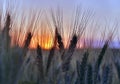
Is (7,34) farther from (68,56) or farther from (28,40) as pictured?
(68,56)

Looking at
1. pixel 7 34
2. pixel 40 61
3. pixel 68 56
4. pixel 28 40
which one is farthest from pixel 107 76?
pixel 7 34

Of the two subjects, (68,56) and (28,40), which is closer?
(28,40)

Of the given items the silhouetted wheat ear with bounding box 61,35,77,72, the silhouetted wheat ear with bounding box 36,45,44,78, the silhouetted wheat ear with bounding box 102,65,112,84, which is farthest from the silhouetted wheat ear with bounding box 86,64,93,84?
the silhouetted wheat ear with bounding box 36,45,44,78

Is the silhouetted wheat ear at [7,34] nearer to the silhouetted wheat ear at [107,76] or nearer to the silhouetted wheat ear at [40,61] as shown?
the silhouetted wheat ear at [40,61]

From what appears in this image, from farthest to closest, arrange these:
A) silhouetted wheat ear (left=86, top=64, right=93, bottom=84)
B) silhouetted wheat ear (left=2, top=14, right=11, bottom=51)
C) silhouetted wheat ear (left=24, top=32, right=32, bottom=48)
→ silhouetted wheat ear (left=86, top=64, right=93, bottom=84) → silhouetted wheat ear (left=24, top=32, right=32, bottom=48) → silhouetted wheat ear (left=2, top=14, right=11, bottom=51)

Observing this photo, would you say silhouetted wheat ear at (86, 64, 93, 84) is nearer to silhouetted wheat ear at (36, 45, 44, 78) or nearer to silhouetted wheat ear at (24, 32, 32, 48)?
silhouetted wheat ear at (36, 45, 44, 78)

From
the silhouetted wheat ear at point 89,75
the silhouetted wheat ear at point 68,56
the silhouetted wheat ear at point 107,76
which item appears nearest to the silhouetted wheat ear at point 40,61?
the silhouetted wheat ear at point 68,56

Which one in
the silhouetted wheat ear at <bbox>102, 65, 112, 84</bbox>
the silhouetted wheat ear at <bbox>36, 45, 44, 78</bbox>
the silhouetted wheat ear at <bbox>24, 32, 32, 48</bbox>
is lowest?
the silhouetted wheat ear at <bbox>102, 65, 112, 84</bbox>

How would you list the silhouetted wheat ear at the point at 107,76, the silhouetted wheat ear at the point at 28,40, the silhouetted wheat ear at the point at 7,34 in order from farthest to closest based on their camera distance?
the silhouetted wheat ear at the point at 107,76 < the silhouetted wheat ear at the point at 28,40 < the silhouetted wheat ear at the point at 7,34

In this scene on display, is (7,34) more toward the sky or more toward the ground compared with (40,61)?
more toward the sky

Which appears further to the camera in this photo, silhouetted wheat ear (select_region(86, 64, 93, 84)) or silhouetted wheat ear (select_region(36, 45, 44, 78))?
silhouetted wheat ear (select_region(86, 64, 93, 84))

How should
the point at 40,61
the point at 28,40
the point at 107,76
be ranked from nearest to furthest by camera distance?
the point at 28,40, the point at 40,61, the point at 107,76

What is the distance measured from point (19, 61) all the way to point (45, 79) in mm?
622

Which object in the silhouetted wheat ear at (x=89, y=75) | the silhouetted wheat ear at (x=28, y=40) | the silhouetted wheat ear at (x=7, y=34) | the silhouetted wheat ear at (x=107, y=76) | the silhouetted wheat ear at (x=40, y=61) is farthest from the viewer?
the silhouetted wheat ear at (x=107, y=76)
